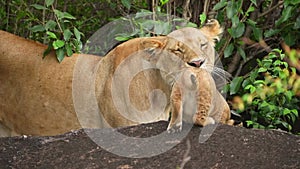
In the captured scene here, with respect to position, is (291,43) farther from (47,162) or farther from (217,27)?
(47,162)

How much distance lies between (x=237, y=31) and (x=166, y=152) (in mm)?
2066

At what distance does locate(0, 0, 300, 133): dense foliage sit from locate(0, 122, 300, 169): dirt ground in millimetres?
286

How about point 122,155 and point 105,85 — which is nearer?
point 122,155

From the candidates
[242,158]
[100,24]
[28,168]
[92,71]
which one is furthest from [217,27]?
[100,24]

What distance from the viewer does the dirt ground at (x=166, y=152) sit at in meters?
3.77

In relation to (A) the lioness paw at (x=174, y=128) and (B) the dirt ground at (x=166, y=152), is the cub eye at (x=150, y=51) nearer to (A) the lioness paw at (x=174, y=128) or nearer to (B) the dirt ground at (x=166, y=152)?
(B) the dirt ground at (x=166, y=152)

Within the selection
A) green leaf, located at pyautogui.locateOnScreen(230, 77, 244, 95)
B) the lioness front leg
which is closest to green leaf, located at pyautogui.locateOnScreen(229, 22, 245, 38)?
green leaf, located at pyautogui.locateOnScreen(230, 77, 244, 95)

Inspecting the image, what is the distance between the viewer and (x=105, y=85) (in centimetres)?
514

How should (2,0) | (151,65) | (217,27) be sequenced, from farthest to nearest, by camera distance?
(2,0), (217,27), (151,65)

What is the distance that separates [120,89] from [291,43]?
1.82 m

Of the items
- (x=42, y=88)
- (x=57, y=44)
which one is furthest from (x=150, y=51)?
(x=42, y=88)

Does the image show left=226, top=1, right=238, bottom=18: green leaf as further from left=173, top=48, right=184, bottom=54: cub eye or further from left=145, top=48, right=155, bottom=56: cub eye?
left=173, top=48, right=184, bottom=54: cub eye

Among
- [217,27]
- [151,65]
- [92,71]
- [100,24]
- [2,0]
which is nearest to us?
[151,65]

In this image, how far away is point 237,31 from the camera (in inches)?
224
